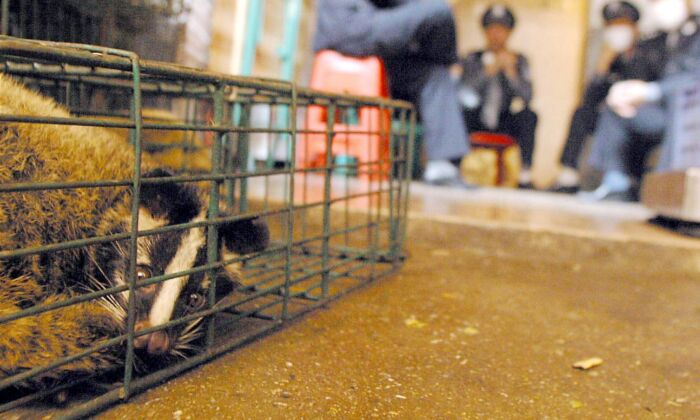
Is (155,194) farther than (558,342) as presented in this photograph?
No

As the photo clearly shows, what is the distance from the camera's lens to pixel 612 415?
1.08 metres

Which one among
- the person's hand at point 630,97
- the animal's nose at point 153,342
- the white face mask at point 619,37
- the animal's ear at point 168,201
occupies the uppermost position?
the white face mask at point 619,37

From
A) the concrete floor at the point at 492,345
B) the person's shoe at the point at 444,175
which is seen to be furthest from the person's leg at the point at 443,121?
the concrete floor at the point at 492,345

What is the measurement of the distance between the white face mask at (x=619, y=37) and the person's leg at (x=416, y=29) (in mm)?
2933

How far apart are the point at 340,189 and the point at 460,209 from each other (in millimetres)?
784

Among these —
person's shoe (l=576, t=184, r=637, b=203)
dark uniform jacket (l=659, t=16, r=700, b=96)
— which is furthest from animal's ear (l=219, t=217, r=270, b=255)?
dark uniform jacket (l=659, t=16, r=700, b=96)

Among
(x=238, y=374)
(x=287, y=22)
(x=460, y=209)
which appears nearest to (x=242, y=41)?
(x=287, y=22)

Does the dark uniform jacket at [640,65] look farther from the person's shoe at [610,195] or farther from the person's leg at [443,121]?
the person's leg at [443,121]

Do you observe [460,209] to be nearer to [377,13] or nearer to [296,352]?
[377,13]

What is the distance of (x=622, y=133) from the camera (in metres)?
4.92

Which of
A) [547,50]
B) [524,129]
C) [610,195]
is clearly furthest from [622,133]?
[547,50]

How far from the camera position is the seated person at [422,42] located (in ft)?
12.6

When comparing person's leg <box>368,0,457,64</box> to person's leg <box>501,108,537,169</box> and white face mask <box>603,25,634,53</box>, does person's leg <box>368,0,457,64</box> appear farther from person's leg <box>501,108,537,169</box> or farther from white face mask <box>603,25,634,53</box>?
white face mask <box>603,25,634,53</box>

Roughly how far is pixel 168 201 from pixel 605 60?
20.6 feet
